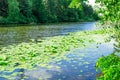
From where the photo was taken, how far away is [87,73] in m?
15.3

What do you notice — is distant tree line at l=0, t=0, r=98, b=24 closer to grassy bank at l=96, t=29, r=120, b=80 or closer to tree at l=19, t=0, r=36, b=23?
tree at l=19, t=0, r=36, b=23

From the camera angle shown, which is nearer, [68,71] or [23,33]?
[68,71]

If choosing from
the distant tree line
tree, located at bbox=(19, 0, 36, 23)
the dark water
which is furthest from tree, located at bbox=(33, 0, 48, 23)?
the dark water

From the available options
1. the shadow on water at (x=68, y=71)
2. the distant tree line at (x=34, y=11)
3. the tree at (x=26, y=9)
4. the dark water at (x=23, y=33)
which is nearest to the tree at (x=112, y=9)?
the shadow on water at (x=68, y=71)

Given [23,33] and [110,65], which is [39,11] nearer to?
[23,33]

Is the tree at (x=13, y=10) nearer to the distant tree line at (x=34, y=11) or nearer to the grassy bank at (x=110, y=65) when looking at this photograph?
the distant tree line at (x=34, y=11)

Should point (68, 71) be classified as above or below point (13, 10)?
below

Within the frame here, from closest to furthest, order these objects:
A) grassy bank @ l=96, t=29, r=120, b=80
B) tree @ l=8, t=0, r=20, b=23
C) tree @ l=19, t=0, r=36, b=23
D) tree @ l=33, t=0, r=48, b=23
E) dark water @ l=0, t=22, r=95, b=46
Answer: grassy bank @ l=96, t=29, r=120, b=80, dark water @ l=0, t=22, r=95, b=46, tree @ l=8, t=0, r=20, b=23, tree @ l=19, t=0, r=36, b=23, tree @ l=33, t=0, r=48, b=23

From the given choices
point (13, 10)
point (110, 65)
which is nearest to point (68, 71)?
point (110, 65)

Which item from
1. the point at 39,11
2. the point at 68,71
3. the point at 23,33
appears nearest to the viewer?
the point at 68,71

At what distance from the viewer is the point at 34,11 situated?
8962 centimetres

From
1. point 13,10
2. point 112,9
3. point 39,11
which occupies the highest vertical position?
point 112,9

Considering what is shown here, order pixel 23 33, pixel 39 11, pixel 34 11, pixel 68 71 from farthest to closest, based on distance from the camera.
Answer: pixel 39 11, pixel 34 11, pixel 23 33, pixel 68 71

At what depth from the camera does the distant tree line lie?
246 feet
